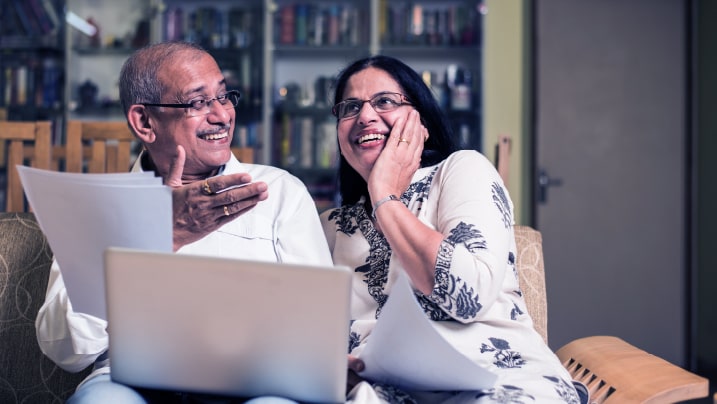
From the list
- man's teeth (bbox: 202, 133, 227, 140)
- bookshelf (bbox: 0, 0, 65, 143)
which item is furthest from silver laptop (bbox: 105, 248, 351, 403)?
bookshelf (bbox: 0, 0, 65, 143)

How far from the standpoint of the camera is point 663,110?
12.1 ft

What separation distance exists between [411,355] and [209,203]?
423mm

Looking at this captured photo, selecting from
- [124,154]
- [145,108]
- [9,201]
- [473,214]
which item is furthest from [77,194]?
[9,201]

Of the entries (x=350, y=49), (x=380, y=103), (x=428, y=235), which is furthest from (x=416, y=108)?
(x=350, y=49)

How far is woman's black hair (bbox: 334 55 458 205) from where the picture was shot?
5.01 ft

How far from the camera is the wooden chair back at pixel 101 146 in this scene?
2186 mm

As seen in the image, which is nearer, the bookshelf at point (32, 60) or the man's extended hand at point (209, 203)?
the man's extended hand at point (209, 203)

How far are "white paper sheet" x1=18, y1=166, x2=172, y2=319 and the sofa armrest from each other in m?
0.84

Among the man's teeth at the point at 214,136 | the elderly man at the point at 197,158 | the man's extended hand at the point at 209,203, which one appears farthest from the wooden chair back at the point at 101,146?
the man's extended hand at the point at 209,203

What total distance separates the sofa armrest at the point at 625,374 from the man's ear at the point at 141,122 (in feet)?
3.34

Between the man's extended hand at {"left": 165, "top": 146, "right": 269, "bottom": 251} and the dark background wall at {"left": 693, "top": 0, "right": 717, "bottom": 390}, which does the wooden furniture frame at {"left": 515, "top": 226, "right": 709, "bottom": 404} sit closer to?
the man's extended hand at {"left": 165, "top": 146, "right": 269, "bottom": 251}

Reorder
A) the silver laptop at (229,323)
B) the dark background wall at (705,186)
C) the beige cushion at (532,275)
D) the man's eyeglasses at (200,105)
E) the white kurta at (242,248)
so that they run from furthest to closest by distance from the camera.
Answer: the dark background wall at (705,186), the beige cushion at (532,275), the man's eyeglasses at (200,105), the white kurta at (242,248), the silver laptop at (229,323)

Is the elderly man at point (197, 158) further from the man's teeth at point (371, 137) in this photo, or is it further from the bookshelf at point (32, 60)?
the bookshelf at point (32, 60)

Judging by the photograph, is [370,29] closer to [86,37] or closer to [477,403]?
[86,37]
